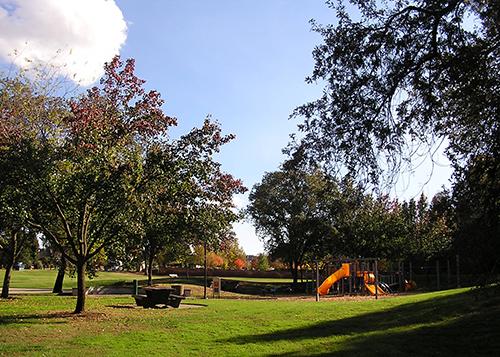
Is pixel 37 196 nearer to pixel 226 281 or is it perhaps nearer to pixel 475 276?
pixel 475 276

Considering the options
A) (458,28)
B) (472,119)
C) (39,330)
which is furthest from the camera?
(39,330)

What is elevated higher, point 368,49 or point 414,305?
point 368,49

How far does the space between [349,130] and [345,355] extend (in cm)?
496

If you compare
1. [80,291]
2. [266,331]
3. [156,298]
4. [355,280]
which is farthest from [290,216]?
[266,331]

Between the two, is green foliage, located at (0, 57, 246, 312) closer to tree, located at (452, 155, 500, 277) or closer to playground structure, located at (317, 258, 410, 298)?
tree, located at (452, 155, 500, 277)

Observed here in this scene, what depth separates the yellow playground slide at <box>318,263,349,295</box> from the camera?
35625 millimetres

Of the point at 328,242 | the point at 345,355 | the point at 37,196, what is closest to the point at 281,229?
the point at 328,242

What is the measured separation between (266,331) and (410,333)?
3.97m

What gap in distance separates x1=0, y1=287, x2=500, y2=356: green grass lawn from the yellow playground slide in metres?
15.1

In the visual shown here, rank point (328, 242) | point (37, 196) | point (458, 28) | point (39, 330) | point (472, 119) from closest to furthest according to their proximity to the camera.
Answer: point (458, 28)
point (472, 119)
point (39, 330)
point (37, 196)
point (328, 242)

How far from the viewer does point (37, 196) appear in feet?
59.4

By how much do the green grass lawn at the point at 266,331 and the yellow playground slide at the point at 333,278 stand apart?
15106mm

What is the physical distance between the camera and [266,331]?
14953 mm

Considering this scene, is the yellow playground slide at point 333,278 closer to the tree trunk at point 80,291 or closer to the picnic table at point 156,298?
the picnic table at point 156,298
